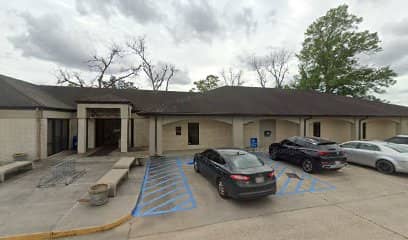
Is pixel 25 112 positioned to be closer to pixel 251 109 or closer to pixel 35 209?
pixel 35 209

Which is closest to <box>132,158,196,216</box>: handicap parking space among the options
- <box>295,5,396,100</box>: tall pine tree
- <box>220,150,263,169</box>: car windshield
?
<box>220,150,263,169</box>: car windshield

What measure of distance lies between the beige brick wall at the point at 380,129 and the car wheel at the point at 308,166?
15.3m

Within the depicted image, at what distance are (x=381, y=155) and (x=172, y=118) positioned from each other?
36.9ft

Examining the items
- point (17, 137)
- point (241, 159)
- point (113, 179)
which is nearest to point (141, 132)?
point (17, 137)

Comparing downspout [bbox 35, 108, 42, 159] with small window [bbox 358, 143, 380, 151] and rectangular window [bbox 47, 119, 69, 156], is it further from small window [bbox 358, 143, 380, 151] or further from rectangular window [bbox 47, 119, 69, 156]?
small window [bbox 358, 143, 380, 151]

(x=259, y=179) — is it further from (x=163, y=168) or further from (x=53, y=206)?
(x=53, y=206)

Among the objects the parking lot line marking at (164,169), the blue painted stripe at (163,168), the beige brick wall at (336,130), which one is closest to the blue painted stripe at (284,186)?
the parking lot line marking at (164,169)

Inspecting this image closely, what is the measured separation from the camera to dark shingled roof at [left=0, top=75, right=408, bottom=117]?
11238mm

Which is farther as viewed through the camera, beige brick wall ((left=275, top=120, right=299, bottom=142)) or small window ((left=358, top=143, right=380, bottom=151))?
beige brick wall ((left=275, top=120, right=299, bottom=142))

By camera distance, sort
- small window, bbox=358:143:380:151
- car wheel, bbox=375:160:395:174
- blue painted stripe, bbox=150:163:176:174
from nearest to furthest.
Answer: car wheel, bbox=375:160:395:174
blue painted stripe, bbox=150:163:176:174
small window, bbox=358:143:380:151

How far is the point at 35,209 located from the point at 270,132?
15325mm

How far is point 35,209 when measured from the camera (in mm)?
4715

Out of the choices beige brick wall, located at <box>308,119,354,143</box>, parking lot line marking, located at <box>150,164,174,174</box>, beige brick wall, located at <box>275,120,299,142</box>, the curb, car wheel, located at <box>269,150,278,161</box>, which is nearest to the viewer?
the curb

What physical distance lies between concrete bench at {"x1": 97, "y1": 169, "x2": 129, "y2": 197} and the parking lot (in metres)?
1.19
